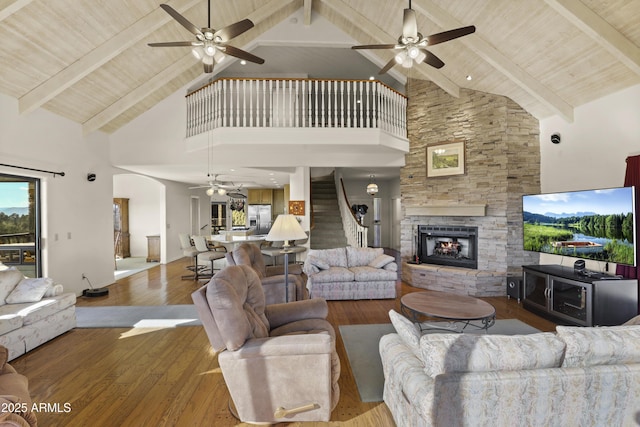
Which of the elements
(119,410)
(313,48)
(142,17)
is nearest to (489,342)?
(119,410)

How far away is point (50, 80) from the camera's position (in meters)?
4.20

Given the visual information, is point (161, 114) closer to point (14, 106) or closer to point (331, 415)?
point (14, 106)

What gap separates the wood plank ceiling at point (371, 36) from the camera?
340 centimetres

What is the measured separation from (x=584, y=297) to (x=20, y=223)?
25.4 ft

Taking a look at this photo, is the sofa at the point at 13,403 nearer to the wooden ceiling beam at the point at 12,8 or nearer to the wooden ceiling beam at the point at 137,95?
the wooden ceiling beam at the point at 12,8

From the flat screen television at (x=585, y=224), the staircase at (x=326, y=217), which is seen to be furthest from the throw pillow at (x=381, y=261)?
the staircase at (x=326, y=217)

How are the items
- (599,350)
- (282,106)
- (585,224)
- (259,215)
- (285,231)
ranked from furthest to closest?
(259,215)
(282,106)
(585,224)
(285,231)
(599,350)

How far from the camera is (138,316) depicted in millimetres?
4277

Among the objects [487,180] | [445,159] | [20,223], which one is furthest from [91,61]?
[487,180]

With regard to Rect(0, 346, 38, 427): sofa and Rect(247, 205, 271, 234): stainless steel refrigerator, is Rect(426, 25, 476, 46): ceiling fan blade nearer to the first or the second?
Rect(0, 346, 38, 427): sofa

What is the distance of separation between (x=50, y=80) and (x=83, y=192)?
2078 mm

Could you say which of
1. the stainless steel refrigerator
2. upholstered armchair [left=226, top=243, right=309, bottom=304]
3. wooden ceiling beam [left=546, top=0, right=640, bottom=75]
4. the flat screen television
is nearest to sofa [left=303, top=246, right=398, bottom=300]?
upholstered armchair [left=226, top=243, right=309, bottom=304]

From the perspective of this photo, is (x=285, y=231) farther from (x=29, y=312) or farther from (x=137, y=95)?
(x=137, y=95)

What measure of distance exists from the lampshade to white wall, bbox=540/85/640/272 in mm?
4075
